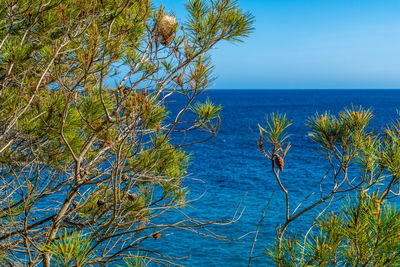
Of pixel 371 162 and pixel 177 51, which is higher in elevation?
pixel 177 51

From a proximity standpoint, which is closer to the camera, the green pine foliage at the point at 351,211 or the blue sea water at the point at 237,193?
the green pine foliage at the point at 351,211

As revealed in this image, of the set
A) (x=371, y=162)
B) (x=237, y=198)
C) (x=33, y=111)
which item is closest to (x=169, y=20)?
(x=33, y=111)

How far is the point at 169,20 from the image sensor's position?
2.19 m

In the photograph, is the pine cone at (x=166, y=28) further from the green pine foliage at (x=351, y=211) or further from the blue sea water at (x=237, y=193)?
the blue sea water at (x=237, y=193)

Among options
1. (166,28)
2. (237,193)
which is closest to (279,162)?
(166,28)

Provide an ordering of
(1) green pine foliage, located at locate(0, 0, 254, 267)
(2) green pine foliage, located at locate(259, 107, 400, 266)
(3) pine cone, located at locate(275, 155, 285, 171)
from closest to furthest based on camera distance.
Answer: (2) green pine foliage, located at locate(259, 107, 400, 266), (3) pine cone, located at locate(275, 155, 285, 171), (1) green pine foliage, located at locate(0, 0, 254, 267)

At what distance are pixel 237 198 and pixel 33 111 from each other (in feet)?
43.7

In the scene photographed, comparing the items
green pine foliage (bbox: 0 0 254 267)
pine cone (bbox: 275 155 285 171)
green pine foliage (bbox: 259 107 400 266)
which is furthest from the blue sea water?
pine cone (bbox: 275 155 285 171)

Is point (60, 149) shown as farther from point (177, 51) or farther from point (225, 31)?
point (225, 31)

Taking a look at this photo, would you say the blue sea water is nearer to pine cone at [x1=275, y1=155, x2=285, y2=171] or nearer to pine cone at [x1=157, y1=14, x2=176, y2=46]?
pine cone at [x1=157, y1=14, x2=176, y2=46]

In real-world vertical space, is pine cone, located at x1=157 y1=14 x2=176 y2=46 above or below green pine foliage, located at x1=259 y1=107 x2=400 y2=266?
above

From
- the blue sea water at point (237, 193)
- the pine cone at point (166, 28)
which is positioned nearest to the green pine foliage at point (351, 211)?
the pine cone at point (166, 28)

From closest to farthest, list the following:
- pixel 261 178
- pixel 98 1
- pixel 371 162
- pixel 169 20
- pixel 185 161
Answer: pixel 371 162
pixel 169 20
pixel 98 1
pixel 185 161
pixel 261 178

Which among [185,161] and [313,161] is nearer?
[185,161]
